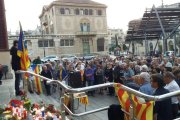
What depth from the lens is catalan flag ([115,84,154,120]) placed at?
10.5ft

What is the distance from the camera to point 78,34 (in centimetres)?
6775

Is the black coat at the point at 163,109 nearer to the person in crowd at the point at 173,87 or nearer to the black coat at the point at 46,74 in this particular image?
the person in crowd at the point at 173,87

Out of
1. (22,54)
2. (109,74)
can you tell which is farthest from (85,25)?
(22,54)

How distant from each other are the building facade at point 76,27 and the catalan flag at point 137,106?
58811 millimetres

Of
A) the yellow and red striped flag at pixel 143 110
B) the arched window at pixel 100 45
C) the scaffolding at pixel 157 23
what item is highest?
the scaffolding at pixel 157 23

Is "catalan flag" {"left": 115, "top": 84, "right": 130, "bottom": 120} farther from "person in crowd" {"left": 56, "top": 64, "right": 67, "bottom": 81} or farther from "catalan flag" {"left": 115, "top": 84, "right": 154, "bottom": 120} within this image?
"person in crowd" {"left": 56, "top": 64, "right": 67, "bottom": 81}

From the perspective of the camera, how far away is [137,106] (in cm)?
333

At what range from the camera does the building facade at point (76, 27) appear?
2549 inches

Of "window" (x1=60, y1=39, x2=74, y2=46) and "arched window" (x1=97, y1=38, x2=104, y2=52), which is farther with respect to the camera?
"arched window" (x1=97, y1=38, x2=104, y2=52)

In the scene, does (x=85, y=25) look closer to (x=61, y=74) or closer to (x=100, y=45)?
(x=100, y=45)

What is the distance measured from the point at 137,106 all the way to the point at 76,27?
218ft

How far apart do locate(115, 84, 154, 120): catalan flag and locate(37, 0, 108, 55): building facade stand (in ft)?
193

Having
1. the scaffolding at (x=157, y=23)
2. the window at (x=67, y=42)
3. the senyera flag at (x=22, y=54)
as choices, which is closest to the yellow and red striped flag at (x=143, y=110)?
the senyera flag at (x=22, y=54)

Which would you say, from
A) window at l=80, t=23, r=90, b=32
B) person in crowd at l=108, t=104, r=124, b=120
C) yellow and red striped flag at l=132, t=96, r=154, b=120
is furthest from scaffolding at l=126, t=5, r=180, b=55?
window at l=80, t=23, r=90, b=32
